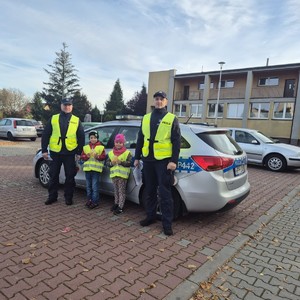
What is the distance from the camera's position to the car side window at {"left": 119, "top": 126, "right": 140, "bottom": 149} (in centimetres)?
505

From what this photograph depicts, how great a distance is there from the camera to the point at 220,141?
179 inches

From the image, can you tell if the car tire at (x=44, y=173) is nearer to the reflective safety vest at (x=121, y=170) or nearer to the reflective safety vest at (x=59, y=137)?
the reflective safety vest at (x=59, y=137)

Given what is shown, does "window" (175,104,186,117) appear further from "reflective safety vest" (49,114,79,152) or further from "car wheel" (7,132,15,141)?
"reflective safety vest" (49,114,79,152)

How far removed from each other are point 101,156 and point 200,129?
1792mm

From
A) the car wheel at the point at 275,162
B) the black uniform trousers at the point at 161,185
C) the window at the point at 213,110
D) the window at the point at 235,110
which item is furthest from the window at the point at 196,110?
the black uniform trousers at the point at 161,185

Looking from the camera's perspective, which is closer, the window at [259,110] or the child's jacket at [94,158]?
the child's jacket at [94,158]

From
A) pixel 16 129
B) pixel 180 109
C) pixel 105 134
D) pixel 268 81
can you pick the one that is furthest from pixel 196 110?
pixel 105 134

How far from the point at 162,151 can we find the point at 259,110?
96.1ft

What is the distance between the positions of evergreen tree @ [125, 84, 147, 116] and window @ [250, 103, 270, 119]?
29621 mm

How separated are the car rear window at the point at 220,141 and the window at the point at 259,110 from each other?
27.5m

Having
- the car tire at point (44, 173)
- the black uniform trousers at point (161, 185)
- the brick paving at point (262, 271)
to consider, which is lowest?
the brick paving at point (262, 271)

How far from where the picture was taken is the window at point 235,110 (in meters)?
31.6

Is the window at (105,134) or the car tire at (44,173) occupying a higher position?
the window at (105,134)

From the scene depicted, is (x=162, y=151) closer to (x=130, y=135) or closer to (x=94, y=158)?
(x=130, y=135)
